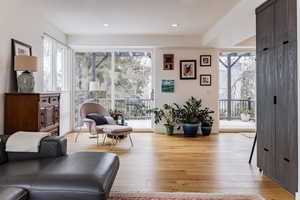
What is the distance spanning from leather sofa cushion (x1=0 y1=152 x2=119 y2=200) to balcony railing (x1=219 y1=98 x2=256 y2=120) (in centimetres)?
578

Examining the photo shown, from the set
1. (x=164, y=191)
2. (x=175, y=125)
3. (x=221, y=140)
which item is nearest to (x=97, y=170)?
(x=164, y=191)

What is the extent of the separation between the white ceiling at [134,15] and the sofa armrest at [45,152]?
8.21 feet

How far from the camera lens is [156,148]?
4820 mm

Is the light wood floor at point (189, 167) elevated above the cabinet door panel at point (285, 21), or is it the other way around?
the cabinet door panel at point (285, 21)

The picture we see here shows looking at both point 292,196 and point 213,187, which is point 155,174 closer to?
point 213,187

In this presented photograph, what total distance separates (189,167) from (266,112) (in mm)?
1301

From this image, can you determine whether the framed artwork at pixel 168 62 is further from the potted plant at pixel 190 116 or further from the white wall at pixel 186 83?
the potted plant at pixel 190 116

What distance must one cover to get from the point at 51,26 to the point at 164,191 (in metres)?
4.27

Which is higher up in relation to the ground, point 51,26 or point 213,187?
point 51,26

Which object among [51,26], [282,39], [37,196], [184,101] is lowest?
[37,196]

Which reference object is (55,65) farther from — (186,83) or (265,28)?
(265,28)

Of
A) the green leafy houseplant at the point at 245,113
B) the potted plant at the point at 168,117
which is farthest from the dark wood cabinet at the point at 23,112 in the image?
the green leafy houseplant at the point at 245,113

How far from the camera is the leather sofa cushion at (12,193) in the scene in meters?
1.57

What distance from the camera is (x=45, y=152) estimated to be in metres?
2.45
